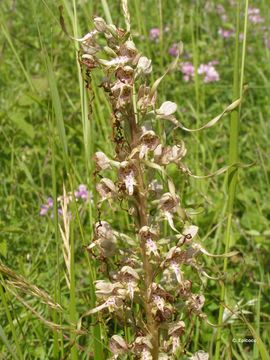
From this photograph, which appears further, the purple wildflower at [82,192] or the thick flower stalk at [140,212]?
the purple wildflower at [82,192]

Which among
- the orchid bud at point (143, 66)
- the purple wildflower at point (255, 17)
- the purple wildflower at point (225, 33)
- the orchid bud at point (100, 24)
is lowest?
the orchid bud at point (143, 66)

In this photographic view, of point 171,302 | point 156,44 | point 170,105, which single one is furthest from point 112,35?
point 156,44

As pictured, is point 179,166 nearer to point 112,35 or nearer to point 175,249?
point 175,249

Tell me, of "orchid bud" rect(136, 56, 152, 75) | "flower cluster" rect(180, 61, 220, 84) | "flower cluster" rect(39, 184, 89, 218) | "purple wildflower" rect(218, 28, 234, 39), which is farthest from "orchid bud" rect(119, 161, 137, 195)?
"purple wildflower" rect(218, 28, 234, 39)

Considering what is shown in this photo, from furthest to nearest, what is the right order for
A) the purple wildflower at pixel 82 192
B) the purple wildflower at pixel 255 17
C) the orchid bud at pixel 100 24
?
the purple wildflower at pixel 255 17 → the purple wildflower at pixel 82 192 → the orchid bud at pixel 100 24

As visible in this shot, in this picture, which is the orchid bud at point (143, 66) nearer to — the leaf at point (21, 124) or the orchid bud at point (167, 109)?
the orchid bud at point (167, 109)

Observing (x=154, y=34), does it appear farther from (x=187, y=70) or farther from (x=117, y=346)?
(x=117, y=346)

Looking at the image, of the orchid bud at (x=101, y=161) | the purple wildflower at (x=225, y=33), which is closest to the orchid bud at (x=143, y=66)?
the orchid bud at (x=101, y=161)

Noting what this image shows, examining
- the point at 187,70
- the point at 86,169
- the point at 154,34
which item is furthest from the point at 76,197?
the point at 154,34
